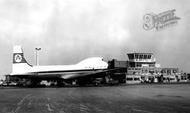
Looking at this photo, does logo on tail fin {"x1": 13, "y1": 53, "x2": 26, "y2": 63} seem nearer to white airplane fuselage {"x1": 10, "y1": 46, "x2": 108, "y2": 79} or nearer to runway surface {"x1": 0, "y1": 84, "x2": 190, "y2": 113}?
white airplane fuselage {"x1": 10, "y1": 46, "x2": 108, "y2": 79}

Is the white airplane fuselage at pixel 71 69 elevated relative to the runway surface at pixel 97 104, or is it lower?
elevated

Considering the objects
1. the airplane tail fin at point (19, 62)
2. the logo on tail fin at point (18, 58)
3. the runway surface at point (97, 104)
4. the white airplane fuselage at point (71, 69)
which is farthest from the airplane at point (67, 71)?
the runway surface at point (97, 104)

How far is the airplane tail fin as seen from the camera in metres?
82.2

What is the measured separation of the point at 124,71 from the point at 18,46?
2231 inches

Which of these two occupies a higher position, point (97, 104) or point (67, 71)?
point (67, 71)

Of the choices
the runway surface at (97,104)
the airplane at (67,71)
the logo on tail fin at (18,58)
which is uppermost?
the logo on tail fin at (18,58)

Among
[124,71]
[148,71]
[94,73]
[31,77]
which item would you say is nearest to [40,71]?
[31,77]

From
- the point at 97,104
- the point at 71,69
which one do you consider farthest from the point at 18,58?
the point at 97,104

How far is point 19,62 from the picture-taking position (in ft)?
274

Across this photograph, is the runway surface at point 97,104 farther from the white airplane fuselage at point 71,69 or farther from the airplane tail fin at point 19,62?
the airplane tail fin at point 19,62

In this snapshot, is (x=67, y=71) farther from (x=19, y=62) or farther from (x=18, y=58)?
(x=18, y=58)

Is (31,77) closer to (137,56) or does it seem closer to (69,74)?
(69,74)

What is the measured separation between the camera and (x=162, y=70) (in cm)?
14612

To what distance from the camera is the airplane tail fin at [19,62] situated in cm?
8225
